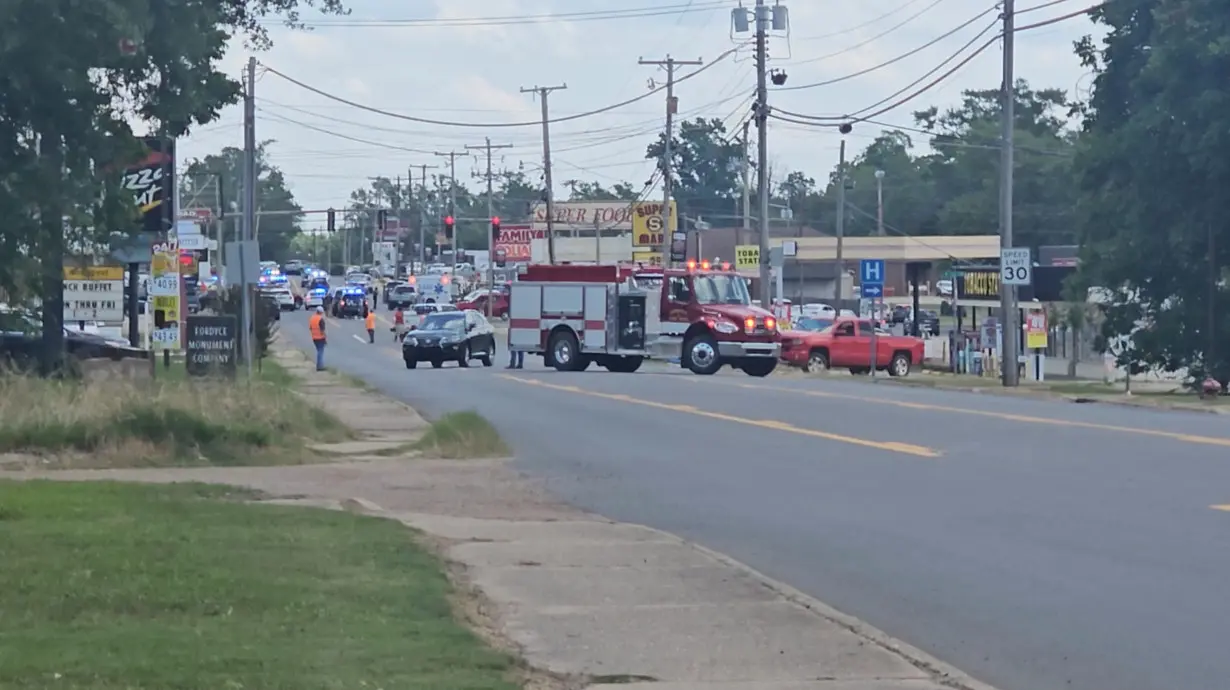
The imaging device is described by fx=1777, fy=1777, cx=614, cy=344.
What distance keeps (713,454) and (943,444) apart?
9.04 ft

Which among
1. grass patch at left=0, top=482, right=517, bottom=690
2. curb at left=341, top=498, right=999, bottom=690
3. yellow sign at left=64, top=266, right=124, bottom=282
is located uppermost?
yellow sign at left=64, top=266, right=124, bottom=282

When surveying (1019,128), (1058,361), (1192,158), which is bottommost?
(1058,361)

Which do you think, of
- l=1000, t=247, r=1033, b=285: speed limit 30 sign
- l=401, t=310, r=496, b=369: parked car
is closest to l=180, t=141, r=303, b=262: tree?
l=401, t=310, r=496, b=369: parked car

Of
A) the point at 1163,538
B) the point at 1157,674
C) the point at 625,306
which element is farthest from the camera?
the point at 625,306

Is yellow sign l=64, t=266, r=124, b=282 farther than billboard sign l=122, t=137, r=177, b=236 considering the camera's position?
Yes

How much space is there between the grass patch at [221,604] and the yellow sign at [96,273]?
21982 mm

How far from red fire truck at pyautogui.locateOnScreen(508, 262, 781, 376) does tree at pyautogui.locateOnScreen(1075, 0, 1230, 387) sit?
856 cm

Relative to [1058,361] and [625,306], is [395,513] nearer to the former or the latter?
[625,306]

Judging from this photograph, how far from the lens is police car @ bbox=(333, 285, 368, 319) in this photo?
3986 inches

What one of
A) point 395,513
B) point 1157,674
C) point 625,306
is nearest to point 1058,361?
point 625,306

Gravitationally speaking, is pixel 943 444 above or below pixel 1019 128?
below

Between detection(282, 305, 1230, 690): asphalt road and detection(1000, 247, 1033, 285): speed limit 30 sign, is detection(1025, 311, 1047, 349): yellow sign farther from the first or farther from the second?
detection(282, 305, 1230, 690): asphalt road

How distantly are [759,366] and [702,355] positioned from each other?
1490mm

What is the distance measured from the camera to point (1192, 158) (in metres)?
38.9
